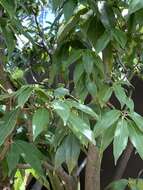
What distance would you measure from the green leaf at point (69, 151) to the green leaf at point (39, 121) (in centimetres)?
16

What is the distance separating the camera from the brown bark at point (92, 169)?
58.2 inches

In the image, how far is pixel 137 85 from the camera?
8.84 ft

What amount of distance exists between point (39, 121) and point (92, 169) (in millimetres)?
715

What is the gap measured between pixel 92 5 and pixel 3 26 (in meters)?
0.26

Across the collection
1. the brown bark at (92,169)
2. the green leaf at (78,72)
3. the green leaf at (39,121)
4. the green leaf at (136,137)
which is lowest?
the brown bark at (92,169)

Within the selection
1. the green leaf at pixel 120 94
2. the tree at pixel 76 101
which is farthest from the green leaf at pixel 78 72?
the green leaf at pixel 120 94

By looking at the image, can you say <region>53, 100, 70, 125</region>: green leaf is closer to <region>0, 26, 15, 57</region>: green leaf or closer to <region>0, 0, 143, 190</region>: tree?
<region>0, 0, 143, 190</region>: tree

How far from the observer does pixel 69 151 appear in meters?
1.04

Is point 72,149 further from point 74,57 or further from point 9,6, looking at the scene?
point 9,6

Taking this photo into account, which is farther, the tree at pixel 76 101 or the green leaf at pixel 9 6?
the green leaf at pixel 9 6

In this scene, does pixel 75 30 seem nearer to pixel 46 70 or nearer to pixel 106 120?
pixel 106 120

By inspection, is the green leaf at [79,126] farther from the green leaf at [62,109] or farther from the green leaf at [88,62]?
the green leaf at [88,62]

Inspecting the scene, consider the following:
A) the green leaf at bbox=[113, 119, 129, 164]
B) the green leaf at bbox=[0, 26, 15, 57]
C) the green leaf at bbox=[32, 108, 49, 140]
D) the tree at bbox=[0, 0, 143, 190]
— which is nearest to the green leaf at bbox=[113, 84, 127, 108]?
the tree at bbox=[0, 0, 143, 190]

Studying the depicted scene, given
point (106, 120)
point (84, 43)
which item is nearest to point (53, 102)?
point (106, 120)
